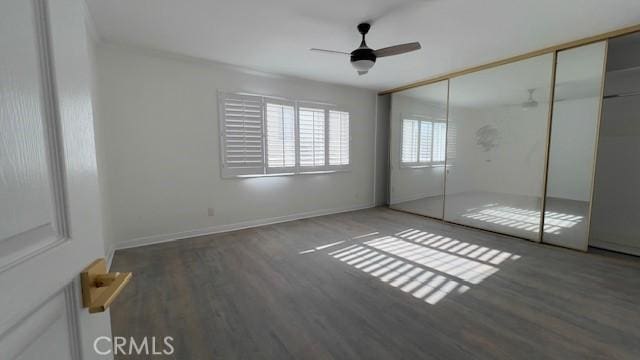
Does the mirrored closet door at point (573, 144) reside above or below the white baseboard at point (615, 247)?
above

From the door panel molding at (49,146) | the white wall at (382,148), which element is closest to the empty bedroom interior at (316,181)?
the door panel molding at (49,146)

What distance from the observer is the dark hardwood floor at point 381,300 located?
5.66ft

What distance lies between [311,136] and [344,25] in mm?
2321

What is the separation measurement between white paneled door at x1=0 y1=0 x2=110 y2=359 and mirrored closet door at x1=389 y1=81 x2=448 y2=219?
489 centimetres

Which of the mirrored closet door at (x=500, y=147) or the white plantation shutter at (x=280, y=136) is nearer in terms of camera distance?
the mirrored closet door at (x=500, y=147)

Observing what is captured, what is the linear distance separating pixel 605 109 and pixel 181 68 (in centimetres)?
563

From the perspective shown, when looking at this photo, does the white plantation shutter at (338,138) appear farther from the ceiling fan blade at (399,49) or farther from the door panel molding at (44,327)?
the door panel molding at (44,327)

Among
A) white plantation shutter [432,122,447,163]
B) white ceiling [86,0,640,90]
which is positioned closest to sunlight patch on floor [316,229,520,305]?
white plantation shutter [432,122,447,163]

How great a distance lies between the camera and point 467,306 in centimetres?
214

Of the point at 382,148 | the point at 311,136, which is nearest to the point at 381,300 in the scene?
the point at 311,136

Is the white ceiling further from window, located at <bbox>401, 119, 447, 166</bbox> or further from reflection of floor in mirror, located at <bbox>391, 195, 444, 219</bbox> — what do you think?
reflection of floor in mirror, located at <bbox>391, 195, 444, 219</bbox>

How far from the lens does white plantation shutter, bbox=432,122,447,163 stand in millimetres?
4563

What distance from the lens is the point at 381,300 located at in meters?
2.24

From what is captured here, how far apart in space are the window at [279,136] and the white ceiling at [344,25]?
0.78 metres
